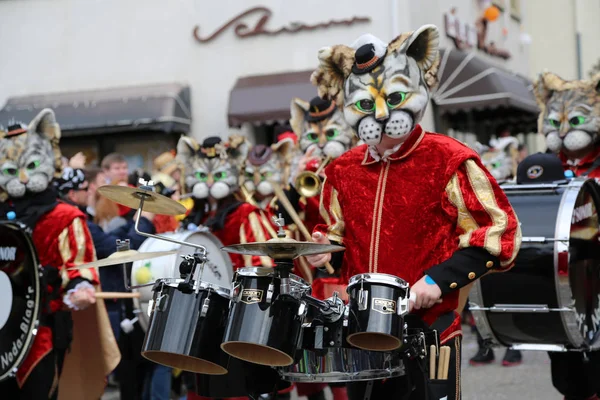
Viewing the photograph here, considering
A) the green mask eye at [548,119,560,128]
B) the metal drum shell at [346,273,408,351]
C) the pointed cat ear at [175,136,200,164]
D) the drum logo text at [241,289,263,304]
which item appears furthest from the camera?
the pointed cat ear at [175,136,200,164]

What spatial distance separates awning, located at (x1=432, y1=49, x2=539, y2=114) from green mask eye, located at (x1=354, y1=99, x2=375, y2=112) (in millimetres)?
11861

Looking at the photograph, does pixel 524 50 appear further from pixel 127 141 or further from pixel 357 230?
pixel 357 230

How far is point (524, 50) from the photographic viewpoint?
21922 millimetres

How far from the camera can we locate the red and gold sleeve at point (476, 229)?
12.0ft

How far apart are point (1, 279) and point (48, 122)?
3.87ft

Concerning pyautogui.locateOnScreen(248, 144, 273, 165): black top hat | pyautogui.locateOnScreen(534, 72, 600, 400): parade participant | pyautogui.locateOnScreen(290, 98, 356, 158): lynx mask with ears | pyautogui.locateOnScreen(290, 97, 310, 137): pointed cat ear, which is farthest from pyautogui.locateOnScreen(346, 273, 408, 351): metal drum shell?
pyautogui.locateOnScreen(248, 144, 273, 165): black top hat

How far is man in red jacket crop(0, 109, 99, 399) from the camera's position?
18.1 feet

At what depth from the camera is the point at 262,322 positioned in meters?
3.47

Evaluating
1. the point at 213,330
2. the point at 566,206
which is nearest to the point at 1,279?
the point at 213,330

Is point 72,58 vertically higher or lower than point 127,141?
higher

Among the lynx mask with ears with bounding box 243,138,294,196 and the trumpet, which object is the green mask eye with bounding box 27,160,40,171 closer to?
the trumpet

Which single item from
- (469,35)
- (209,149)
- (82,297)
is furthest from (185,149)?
(469,35)

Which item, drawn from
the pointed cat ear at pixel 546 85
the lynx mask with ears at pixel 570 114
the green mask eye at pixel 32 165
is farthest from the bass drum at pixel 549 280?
the green mask eye at pixel 32 165

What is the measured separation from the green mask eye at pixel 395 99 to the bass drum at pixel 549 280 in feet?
5.51
